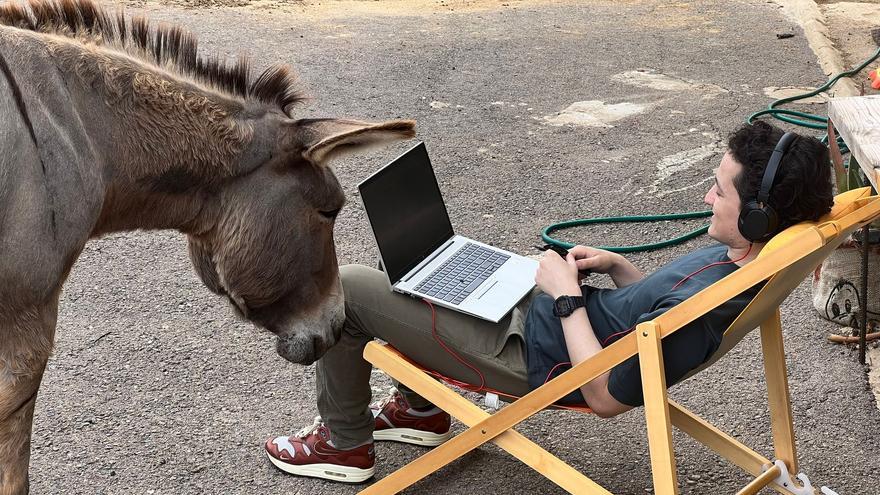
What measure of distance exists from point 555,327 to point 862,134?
4.96ft

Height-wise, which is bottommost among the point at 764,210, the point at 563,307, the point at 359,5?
the point at 359,5

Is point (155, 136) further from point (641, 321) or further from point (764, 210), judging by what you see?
point (764, 210)

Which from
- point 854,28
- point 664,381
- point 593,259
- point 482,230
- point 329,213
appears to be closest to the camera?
point 664,381

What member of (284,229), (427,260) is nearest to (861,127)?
(427,260)

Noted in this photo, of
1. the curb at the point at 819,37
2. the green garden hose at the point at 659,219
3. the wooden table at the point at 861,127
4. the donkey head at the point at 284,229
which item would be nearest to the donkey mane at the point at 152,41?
the donkey head at the point at 284,229

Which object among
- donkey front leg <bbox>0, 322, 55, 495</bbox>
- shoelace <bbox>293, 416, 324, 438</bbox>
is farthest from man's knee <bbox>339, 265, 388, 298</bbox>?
donkey front leg <bbox>0, 322, 55, 495</bbox>

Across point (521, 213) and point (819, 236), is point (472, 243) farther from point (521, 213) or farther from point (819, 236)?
point (521, 213)

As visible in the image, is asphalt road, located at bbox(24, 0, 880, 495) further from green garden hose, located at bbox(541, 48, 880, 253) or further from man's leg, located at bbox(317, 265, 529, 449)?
man's leg, located at bbox(317, 265, 529, 449)

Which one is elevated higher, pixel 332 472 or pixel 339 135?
pixel 339 135

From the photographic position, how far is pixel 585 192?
5855mm

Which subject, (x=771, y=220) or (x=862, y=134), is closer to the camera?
(x=771, y=220)

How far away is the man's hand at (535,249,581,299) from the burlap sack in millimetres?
1736

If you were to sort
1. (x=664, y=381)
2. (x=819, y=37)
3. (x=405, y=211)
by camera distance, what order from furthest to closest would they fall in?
(x=819, y=37), (x=405, y=211), (x=664, y=381)

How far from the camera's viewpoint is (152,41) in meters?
2.86
